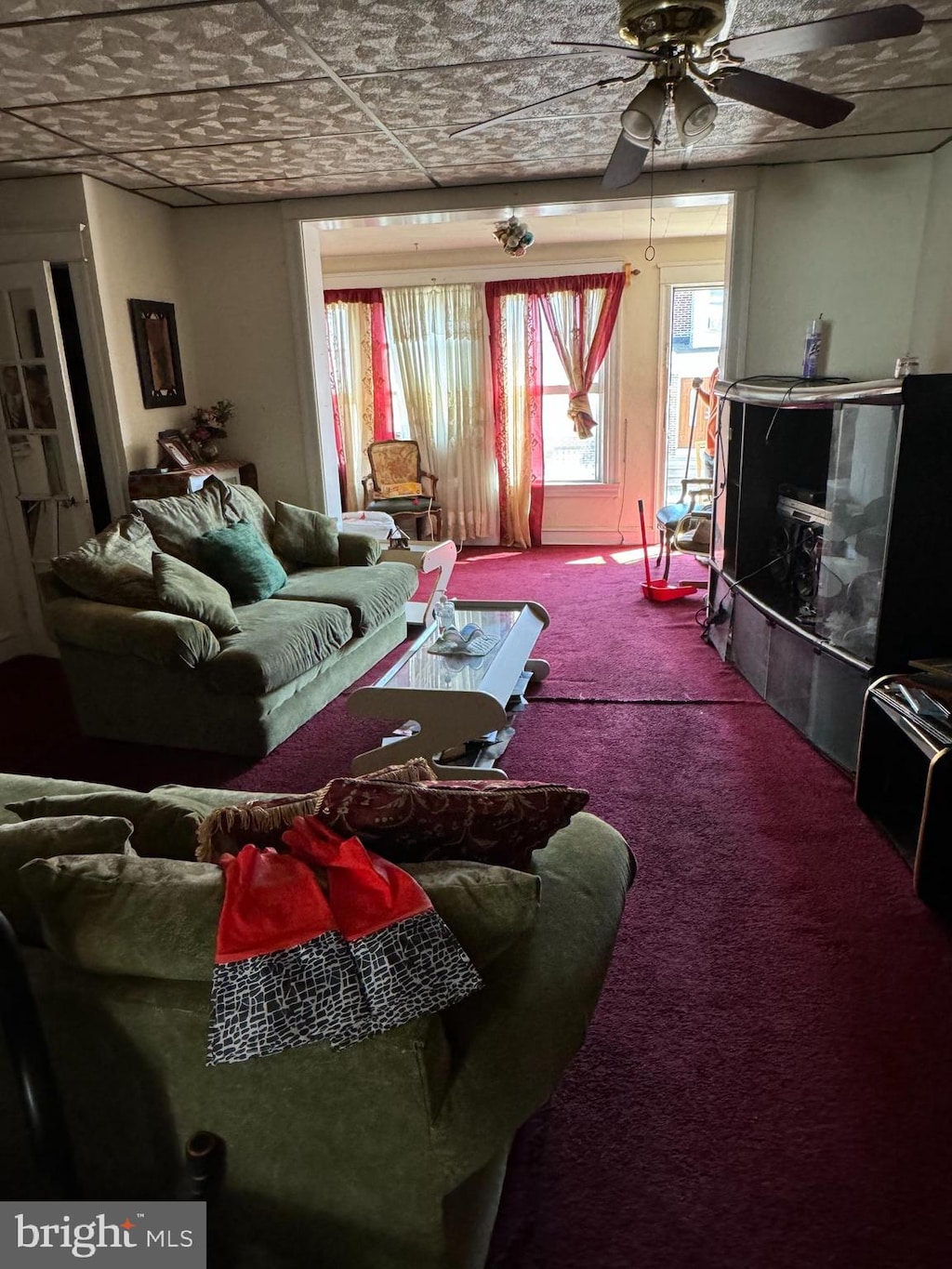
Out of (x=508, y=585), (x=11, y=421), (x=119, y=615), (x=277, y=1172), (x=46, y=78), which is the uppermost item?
(x=46, y=78)

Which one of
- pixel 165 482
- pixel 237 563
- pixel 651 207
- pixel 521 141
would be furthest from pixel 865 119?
pixel 165 482

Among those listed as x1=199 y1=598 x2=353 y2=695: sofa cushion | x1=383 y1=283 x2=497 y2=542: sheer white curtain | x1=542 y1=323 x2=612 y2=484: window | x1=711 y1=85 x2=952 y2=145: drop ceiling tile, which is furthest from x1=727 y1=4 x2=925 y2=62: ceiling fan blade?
x1=383 y1=283 x2=497 y2=542: sheer white curtain

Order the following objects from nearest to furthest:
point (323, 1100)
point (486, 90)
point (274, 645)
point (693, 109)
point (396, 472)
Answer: point (323, 1100) → point (693, 109) → point (486, 90) → point (274, 645) → point (396, 472)

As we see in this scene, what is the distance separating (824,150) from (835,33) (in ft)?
7.74

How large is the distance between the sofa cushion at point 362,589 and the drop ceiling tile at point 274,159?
2.00 m

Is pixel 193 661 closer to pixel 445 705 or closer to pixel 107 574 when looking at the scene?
pixel 107 574

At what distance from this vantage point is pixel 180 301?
4.91 meters

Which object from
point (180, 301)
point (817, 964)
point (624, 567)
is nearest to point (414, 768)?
point (817, 964)

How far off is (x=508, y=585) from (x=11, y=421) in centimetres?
326

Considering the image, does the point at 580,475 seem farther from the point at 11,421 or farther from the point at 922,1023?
the point at 922,1023

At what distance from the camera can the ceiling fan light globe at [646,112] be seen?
217 centimetres

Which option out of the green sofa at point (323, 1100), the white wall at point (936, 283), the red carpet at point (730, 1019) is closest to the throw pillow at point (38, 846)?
the green sofa at point (323, 1100)

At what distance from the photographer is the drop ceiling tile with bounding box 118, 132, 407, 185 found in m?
3.60

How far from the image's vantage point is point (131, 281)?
174 inches
